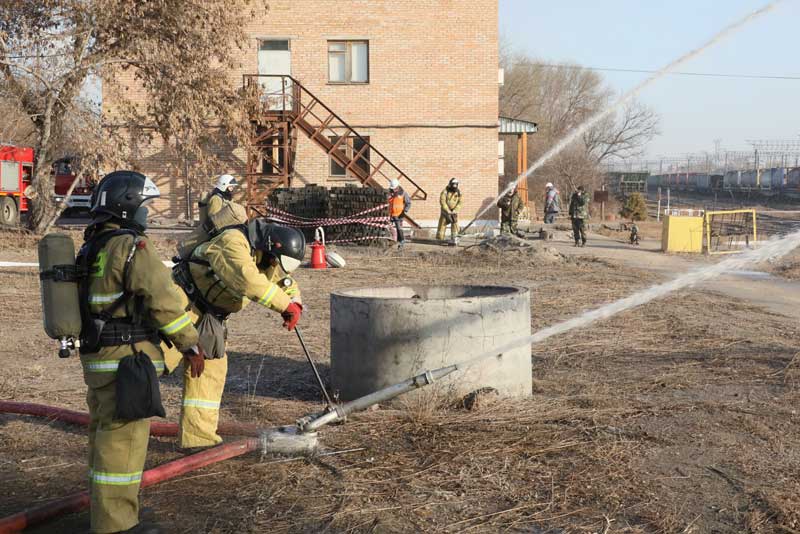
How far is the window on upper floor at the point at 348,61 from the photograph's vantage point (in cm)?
2694

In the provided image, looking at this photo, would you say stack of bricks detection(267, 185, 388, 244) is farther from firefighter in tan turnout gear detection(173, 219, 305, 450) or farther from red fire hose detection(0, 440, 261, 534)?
red fire hose detection(0, 440, 261, 534)

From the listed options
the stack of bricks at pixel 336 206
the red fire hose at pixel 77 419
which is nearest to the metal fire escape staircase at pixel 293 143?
the stack of bricks at pixel 336 206

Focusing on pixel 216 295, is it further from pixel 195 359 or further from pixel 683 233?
pixel 683 233

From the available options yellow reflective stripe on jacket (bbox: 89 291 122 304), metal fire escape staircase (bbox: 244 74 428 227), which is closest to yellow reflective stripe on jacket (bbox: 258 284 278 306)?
yellow reflective stripe on jacket (bbox: 89 291 122 304)

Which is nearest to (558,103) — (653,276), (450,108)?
(450,108)

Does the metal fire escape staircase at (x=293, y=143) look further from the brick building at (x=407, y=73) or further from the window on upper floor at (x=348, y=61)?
the window on upper floor at (x=348, y=61)

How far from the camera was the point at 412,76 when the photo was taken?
26828 mm

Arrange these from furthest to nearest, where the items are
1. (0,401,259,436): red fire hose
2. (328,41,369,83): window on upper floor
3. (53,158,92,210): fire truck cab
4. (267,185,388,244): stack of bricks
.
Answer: (53,158,92,210): fire truck cab, (328,41,369,83): window on upper floor, (267,185,388,244): stack of bricks, (0,401,259,436): red fire hose

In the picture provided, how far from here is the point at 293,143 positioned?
26734 millimetres

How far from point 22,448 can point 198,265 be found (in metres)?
1.65

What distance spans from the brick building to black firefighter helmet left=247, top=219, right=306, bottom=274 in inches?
855

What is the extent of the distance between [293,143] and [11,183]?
27.2ft

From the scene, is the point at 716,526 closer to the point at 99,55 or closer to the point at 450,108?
the point at 99,55

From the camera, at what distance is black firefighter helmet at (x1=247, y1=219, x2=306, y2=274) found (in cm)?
541
